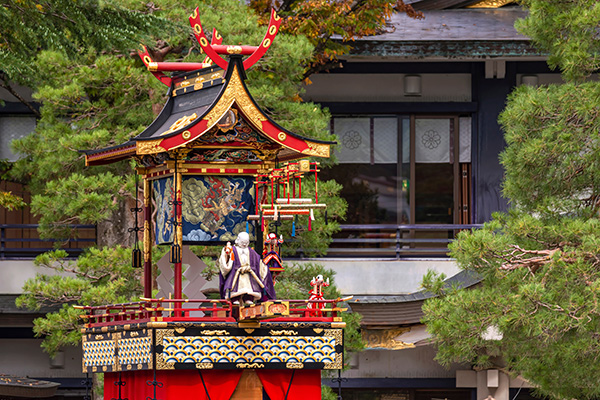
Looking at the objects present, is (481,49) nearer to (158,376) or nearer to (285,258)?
(285,258)

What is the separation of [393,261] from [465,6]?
554 centimetres

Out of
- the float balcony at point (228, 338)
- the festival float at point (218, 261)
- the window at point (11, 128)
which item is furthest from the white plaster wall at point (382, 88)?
the float balcony at point (228, 338)

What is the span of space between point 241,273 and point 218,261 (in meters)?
1.04

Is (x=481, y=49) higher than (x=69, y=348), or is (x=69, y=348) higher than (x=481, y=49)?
(x=481, y=49)

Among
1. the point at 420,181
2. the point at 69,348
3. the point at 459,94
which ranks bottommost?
the point at 69,348

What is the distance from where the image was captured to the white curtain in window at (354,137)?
22766 millimetres

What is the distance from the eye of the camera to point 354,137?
2277 cm

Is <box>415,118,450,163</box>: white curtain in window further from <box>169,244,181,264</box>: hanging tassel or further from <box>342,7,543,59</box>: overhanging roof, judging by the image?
<box>169,244,181,264</box>: hanging tassel

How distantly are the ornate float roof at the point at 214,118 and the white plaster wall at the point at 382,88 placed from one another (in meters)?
8.34

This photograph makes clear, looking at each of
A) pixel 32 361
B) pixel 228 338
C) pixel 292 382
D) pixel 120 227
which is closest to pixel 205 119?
pixel 228 338

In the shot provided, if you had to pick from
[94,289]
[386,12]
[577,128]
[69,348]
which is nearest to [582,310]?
[577,128]

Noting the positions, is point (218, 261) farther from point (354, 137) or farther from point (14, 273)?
point (354, 137)

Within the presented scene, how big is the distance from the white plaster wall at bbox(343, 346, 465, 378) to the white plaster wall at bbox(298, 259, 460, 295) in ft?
4.45

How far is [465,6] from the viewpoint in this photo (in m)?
23.4
